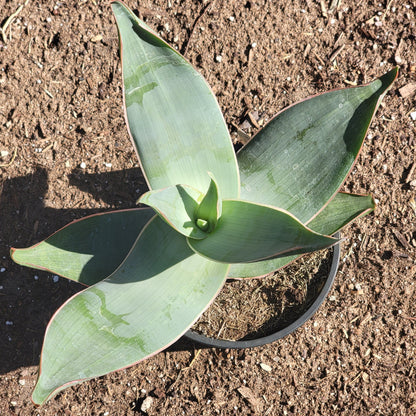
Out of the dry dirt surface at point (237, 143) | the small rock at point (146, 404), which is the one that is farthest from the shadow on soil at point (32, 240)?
the small rock at point (146, 404)

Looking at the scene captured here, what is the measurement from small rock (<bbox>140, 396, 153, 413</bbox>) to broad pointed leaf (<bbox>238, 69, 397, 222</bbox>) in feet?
3.57

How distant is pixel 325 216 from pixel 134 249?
532mm

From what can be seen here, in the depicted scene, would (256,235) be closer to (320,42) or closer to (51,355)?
(51,355)

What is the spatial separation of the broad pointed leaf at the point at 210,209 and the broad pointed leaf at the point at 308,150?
0.16m

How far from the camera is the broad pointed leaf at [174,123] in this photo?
1.05m

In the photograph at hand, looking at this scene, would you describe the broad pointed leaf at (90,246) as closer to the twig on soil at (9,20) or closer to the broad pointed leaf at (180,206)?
the broad pointed leaf at (180,206)

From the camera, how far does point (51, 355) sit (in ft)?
3.09

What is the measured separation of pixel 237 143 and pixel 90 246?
0.85m

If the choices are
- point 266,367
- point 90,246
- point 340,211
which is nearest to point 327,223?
point 340,211

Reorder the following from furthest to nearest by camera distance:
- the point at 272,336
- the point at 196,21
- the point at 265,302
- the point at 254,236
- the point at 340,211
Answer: the point at 196,21, the point at 265,302, the point at 272,336, the point at 340,211, the point at 254,236

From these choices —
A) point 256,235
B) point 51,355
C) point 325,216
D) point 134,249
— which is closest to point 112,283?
point 134,249

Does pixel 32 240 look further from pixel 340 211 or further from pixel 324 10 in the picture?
pixel 324 10

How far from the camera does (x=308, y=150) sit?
42.5 inches

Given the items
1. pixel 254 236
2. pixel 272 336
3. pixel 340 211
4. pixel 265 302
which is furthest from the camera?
pixel 265 302
